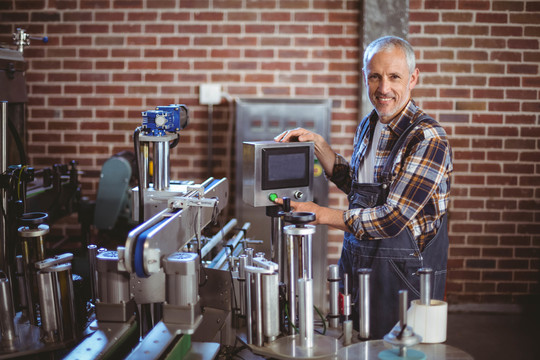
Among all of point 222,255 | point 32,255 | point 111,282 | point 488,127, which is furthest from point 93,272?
point 488,127

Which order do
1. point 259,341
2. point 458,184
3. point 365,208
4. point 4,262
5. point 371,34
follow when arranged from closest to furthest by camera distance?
1. point 259,341
2. point 365,208
3. point 4,262
4. point 371,34
5. point 458,184

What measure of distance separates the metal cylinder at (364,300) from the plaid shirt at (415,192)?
400 millimetres

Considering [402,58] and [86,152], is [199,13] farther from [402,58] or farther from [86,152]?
[402,58]

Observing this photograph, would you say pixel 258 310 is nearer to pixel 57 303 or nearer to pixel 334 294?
pixel 334 294

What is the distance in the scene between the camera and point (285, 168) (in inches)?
80.5

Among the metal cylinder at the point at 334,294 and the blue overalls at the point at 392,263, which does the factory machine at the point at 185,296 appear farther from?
the blue overalls at the point at 392,263

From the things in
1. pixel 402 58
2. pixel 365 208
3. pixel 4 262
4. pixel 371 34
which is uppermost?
pixel 371 34

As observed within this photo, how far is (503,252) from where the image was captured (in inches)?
158

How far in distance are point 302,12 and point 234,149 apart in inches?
38.2

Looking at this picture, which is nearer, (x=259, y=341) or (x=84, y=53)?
(x=259, y=341)

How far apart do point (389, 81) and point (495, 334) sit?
7.71 feet

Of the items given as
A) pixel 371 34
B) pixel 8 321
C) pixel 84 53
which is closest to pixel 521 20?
pixel 371 34

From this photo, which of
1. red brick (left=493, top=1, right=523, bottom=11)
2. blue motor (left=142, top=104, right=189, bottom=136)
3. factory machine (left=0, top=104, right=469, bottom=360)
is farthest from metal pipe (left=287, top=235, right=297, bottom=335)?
red brick (left=493, top=1, right=523, bottom=11)

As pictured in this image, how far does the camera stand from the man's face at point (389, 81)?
6.73ft
